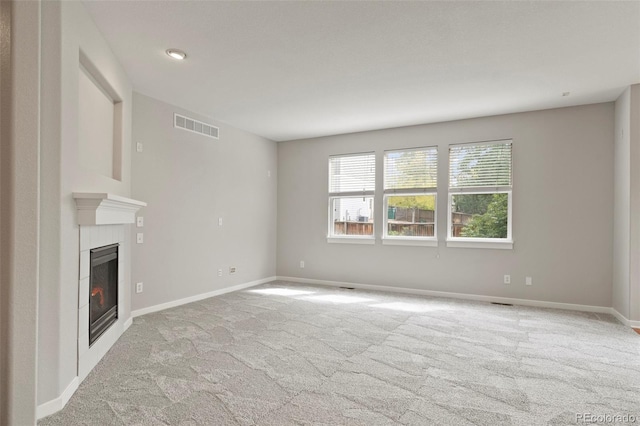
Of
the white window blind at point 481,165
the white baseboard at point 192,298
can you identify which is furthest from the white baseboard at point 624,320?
the white baseboard at point 192,298

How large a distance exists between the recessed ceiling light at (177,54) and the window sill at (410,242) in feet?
13.6

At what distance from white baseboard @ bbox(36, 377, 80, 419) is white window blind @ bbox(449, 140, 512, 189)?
5240 millimetres

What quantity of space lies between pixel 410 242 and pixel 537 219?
1841mm

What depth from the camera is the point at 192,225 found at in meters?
5.21

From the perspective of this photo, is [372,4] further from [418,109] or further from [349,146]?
[349,146]

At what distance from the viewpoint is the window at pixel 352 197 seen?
643cm

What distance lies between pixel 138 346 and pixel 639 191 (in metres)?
5.56

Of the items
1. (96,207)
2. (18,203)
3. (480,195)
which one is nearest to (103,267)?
(96,207)

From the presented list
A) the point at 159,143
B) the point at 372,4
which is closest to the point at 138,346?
the point at 159,143

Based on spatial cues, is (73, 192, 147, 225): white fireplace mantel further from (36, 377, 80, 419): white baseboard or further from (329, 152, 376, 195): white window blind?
(329, 152, 376, 195): white window blind

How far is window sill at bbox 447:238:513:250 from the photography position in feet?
17.1

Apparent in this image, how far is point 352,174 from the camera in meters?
6.58

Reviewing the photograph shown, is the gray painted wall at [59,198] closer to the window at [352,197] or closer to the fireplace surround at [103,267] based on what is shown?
the fireplace surround at [103,267]

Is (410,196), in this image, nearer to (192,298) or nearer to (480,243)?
(480,243)
